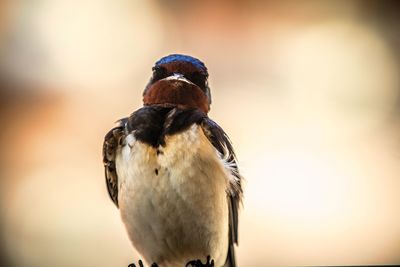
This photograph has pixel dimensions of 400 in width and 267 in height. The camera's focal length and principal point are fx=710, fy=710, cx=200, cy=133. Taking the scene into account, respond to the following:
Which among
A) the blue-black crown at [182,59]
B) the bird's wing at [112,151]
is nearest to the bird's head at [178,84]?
the blue-black crown at [182,59]

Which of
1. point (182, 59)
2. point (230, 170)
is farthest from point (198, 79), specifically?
point (230, 170)

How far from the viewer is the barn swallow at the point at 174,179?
151cm

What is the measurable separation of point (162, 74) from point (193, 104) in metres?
0.12

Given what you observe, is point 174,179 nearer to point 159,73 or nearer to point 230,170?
point 230,170

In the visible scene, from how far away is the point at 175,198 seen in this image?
4.98 ft

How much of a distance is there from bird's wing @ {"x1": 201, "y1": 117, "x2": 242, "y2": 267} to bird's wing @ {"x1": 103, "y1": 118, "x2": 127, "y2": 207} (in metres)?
0.19

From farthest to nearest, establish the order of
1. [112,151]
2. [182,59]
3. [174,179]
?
[182,59] < [112,151] < [174,179]

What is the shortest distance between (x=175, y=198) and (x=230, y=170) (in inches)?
6.7

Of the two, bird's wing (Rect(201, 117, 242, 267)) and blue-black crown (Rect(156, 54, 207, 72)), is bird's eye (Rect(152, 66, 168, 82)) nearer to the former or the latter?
blue-black crown (Rect(156, 54, 207, 72))

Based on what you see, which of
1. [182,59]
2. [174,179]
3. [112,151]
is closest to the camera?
[174,179]

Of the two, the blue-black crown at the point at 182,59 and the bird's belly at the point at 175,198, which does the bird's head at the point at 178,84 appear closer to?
the blue-black crown at the point at 182,59

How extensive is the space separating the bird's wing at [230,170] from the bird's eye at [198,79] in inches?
5.9

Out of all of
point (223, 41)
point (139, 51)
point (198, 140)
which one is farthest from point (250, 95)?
point (198, 140)

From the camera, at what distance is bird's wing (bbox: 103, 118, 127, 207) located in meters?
1.59
